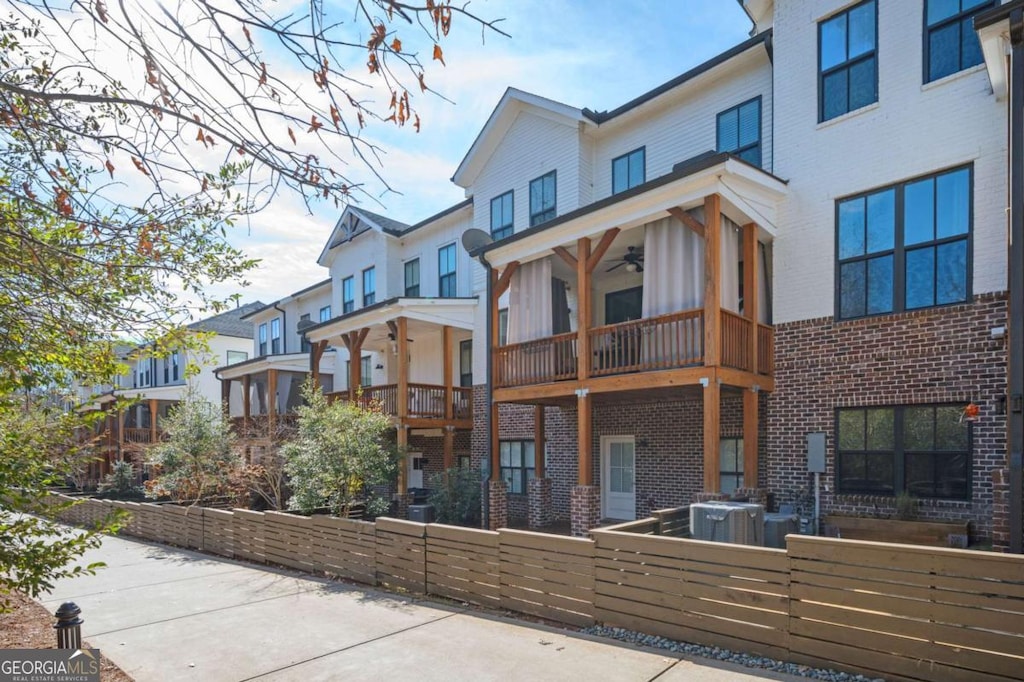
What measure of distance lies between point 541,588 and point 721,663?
214 cm

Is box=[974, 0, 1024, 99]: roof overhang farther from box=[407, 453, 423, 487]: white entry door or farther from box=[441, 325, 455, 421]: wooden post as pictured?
box=[407, 453, 423, 487]: white entry door

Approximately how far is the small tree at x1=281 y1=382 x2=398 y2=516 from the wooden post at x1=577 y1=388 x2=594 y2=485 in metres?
3.84

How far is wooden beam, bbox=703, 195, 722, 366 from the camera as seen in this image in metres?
9.86

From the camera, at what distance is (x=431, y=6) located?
3287mm

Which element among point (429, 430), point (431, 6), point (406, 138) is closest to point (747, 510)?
point (406, 138)

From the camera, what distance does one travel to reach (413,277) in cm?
2119

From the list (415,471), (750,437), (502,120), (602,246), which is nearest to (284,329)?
(415,471)

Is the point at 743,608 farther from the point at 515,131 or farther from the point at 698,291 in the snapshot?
the point at 515,131

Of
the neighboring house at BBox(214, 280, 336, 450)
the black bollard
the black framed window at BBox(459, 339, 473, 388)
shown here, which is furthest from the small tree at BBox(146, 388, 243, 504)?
the black bollard

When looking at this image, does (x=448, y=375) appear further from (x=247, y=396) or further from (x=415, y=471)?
(x=247, y=396)

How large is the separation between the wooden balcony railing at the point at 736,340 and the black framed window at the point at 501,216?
7699mm

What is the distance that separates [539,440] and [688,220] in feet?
21.6

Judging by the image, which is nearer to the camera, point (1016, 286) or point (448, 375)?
point (1016, 286)

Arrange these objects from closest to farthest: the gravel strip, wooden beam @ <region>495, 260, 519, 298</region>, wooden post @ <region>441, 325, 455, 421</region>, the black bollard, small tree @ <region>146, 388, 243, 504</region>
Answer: the gravel strip, the black bollard, wooden beam @ <region>495, 260, 519, 298</region>, small tree @ <region>146, 388, 243, 504</region>, wooden post @ <region>441, 325, 455, 421</region>
